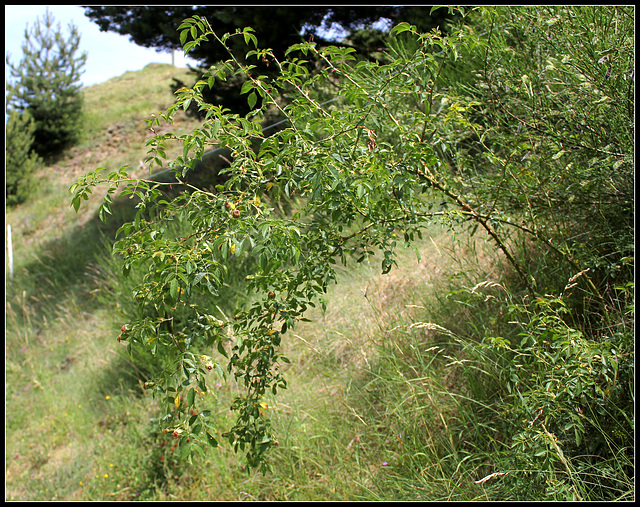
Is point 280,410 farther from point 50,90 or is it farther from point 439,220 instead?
point 50,90

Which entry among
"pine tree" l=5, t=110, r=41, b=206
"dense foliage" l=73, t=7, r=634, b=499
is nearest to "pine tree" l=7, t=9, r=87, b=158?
"pine tree" l=5, t=110, r=41, b=206

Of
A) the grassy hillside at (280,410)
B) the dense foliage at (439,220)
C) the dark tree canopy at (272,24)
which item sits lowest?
the grassy hillside at (280,410)

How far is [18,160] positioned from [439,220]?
1085cm

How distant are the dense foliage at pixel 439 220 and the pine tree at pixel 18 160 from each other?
9.98 meters

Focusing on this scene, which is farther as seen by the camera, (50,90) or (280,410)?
(50,90)

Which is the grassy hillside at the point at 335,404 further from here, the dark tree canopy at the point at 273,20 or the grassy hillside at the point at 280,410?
the dark tree canopy at the point at 273,20

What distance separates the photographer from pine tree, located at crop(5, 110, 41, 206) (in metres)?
9.98

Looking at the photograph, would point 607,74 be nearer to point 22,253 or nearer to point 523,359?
point 523,359

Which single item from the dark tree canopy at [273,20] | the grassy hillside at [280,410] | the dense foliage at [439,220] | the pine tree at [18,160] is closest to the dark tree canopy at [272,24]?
the dark tree canopy at [273,20]

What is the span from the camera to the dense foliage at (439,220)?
4.96 feet

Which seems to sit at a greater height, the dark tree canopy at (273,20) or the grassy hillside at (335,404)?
the dark tree canopy at (273,20)

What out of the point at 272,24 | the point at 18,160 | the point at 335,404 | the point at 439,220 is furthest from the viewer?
the point at 18,160

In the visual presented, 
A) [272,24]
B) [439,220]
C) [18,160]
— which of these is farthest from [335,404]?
[18,160]

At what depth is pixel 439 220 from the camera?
2123 mm
